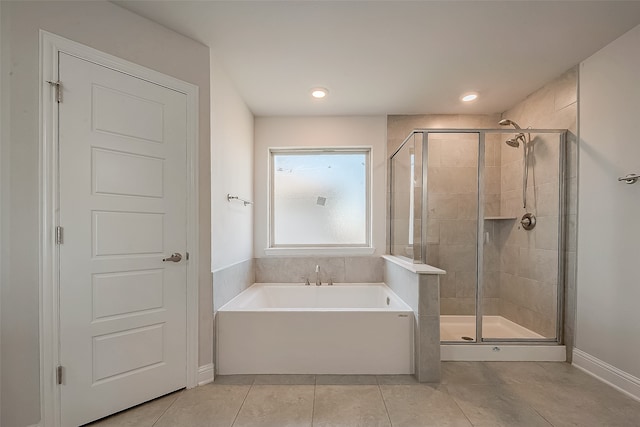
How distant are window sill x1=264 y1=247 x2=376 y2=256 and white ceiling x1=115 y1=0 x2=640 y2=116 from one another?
1571 mm

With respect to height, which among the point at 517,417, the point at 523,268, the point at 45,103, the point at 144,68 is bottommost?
the point at 517,417

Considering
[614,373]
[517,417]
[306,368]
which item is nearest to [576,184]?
[614,373]

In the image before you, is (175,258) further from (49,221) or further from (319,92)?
(319,92)

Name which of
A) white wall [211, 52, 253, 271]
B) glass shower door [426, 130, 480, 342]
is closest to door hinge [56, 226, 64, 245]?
white wall [211, 52, 253, 271]

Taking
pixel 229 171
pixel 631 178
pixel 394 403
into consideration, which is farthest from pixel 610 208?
pixel 229 171

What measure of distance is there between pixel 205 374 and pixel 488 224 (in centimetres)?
271

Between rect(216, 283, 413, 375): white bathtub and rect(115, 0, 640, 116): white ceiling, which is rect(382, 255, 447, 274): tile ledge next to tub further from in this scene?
rect(115, 0, 640, 116): white ceiling

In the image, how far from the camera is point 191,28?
1.79 m

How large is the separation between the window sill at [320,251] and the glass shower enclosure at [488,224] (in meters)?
0.37

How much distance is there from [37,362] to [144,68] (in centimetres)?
171

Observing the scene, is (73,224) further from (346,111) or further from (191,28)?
(346,111)

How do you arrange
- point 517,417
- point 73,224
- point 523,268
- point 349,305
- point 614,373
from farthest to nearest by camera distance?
point 349,305 → point 523,268 → point 614,373 → point 517,417 → point 73,224

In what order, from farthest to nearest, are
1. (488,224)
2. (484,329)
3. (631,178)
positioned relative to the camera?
(488,224) → (484,329) → (631,178)

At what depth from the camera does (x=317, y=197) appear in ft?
10.6
